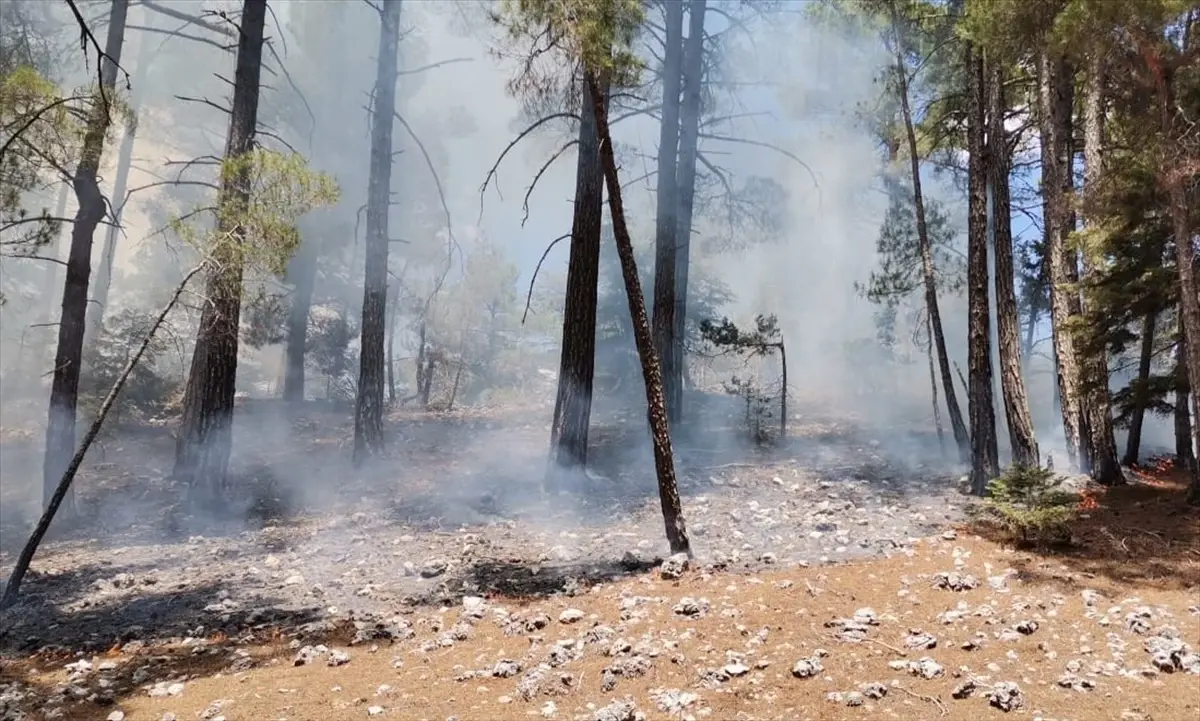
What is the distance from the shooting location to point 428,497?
9.73m

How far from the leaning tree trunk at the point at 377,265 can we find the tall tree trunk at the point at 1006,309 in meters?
10.1

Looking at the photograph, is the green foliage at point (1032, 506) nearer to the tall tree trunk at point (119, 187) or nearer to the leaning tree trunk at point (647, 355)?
the leaning tree trunk at point (647, 355)

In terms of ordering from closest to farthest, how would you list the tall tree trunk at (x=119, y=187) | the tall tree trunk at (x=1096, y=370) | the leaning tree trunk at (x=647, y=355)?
the leaning tree trunk at (x=647, y=355)
the tall tree trunk at (x=1096, y=370)
the tall tree trunk at (x=119, y=187)

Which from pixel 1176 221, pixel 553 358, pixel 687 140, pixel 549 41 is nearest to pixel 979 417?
pixel 1176 221

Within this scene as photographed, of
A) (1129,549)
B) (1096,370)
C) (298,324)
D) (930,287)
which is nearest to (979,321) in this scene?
(1096,370)

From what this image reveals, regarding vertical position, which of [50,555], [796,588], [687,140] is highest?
[687,140]

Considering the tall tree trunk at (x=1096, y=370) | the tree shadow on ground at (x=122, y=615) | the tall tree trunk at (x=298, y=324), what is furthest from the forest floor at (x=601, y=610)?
the tall tree trunk at (x=298, y=324)

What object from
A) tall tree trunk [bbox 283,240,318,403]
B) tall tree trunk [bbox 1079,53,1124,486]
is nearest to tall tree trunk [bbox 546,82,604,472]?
tall tree trunk [bbox 1079,53,1124,486]

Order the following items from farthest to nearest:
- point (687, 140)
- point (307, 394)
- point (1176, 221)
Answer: point (307, 394) < point (687, 140) < point (1176, 221)

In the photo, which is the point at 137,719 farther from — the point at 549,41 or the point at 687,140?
the point at 687,140

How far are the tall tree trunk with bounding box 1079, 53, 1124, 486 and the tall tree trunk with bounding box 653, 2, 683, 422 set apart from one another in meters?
6.42

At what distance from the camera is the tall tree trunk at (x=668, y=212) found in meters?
12.5

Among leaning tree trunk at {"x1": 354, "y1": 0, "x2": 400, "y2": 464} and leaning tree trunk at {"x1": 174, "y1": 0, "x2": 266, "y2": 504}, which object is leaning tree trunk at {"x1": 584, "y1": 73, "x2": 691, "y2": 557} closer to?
leaning tree trunk at {"x1": 174, "y1": 0, "x2": 266, "y2": 504}

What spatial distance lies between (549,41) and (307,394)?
22850 mm
